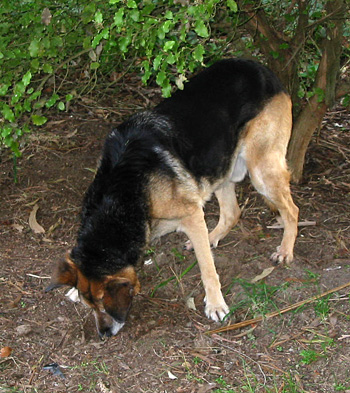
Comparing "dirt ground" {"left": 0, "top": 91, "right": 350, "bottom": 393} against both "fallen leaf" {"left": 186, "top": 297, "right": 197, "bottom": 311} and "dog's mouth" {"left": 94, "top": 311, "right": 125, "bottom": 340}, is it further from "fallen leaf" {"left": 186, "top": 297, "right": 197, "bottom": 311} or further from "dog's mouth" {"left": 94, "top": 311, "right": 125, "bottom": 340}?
"dog's mouth" {"left": 94, "top": 311, "right": 125, "bottom": 340}

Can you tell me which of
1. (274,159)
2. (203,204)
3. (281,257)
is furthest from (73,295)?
(274,159)

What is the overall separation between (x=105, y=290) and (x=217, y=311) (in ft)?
3.72

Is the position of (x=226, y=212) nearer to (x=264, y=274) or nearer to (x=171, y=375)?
(x=264, y=274)

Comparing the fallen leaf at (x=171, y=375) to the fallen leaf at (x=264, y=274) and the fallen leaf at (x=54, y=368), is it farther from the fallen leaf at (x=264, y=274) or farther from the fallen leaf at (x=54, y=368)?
the fallen leaf at (x=264, y=274)

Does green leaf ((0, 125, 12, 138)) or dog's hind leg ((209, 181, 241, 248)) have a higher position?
green leaf ((0, 125, 12, 138))

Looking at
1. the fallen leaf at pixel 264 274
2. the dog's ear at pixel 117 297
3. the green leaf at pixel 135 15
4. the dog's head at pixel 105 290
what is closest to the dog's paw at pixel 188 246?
the fallen leaf at pixel 264 274

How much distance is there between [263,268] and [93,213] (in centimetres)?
176

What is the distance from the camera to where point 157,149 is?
512 centimetres

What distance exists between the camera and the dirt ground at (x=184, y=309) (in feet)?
14.6

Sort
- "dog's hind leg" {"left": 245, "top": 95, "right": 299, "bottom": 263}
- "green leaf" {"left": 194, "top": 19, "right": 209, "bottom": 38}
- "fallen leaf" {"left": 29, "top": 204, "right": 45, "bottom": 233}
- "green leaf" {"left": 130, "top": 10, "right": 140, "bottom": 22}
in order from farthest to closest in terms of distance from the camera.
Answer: "fallen leaf" {"left": 29, "top": 204, "right": 45, "bottom": 233}, "dog's hind leg" {"left": 245, "top": 95, "right": 299, "bottom": 263}, "green leaf" {"left": 130, "top": 10, "right": 140, "bottom": 22}, "green leaf" {"left": 194, "top": 19, "right": 209, "bottom": 38}

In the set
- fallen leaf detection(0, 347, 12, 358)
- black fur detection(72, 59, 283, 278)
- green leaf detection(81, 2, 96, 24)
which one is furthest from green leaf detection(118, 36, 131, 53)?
fallen leaf detection(0, 347, 12, 358)

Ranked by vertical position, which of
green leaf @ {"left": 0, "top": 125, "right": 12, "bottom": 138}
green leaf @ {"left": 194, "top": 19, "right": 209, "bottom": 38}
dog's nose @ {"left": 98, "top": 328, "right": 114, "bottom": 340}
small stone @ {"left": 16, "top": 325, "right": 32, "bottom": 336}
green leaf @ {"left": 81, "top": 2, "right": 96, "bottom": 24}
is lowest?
small stone @ {"left": 16, "top": 325, "right": 32, "bottom": 336}

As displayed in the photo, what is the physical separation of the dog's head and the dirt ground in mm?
340

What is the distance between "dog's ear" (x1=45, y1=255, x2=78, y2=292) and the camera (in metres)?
4.49
